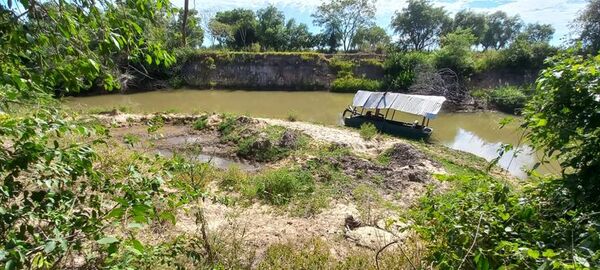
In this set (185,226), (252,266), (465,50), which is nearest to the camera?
(252,266)

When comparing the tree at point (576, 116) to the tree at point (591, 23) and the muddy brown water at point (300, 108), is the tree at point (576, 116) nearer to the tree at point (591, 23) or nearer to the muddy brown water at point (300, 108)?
the muddy brown water at point (300, 108)

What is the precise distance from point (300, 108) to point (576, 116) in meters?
20.5

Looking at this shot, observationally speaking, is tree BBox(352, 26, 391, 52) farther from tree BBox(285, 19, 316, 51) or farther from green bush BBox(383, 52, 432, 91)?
green bush BBox(383, 52, 432, 91)

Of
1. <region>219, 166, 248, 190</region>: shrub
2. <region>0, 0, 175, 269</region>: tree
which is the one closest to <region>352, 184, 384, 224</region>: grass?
<region>219, 166, 248, 190</region>: shrub

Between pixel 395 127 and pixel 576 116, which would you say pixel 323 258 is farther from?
→ pixel 395 127

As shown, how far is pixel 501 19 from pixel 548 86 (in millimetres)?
52736

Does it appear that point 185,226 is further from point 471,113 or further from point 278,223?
point 471,113

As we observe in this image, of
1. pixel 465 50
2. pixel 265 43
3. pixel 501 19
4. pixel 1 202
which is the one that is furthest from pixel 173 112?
pixel 501 19

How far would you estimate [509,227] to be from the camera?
7.53 feet

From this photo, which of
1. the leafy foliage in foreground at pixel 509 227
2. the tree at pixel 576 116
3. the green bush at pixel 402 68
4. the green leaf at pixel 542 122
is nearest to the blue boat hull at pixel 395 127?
the green bush at pixel 402 68

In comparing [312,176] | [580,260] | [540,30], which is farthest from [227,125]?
[540,30]

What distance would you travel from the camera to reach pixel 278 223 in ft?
20.0

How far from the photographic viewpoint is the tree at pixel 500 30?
47.1 meters

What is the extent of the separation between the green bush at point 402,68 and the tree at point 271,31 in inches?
490
